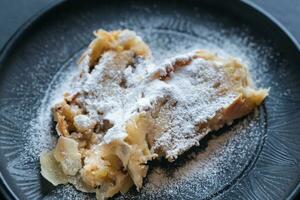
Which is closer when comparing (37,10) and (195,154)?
(195,154)

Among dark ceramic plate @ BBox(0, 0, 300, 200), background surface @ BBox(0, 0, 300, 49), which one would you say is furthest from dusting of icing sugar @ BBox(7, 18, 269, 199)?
background surface @ BBox(0, 0, 300, 49)

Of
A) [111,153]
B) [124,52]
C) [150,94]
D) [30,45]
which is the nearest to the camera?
[111,153]

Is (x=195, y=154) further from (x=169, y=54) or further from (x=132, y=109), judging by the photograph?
(x=169, y=54)

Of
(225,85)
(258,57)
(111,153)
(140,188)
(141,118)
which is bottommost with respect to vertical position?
(140,188)

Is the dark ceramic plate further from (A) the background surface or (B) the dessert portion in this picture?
(A) the background surface

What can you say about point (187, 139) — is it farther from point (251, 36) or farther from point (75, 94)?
point (251, 36)

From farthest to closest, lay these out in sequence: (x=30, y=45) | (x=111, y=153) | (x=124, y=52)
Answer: (x=30, y=45), (x=124, y=52), (x=111, y=153)

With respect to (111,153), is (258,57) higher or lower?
higher

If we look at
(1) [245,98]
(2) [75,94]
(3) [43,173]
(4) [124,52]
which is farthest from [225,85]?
(3) [43,173]

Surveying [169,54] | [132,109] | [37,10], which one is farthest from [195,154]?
[37,10]
